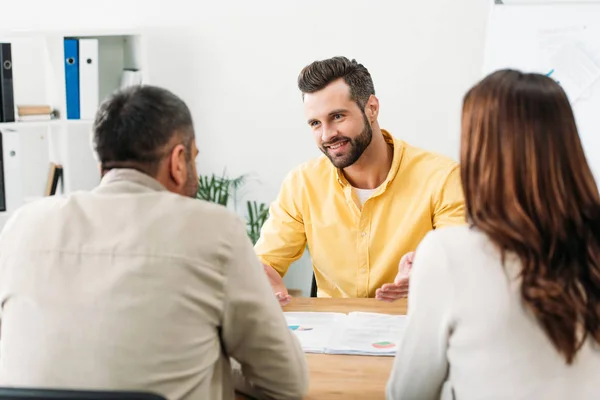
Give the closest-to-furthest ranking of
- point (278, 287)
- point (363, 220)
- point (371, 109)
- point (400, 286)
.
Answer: point (400, 286) < point (278, 287) < point (363, 220) < point (371, 109)

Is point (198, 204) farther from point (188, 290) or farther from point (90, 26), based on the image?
point (90, 26)

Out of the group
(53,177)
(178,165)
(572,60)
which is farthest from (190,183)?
(53,177)

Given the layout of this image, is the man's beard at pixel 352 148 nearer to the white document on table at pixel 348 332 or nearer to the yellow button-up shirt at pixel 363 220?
the yellow button-up shirt at pixel 363 220

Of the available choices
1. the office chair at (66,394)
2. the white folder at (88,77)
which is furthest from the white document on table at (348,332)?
the white folder at (88,77)

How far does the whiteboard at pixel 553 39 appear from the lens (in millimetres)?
3098

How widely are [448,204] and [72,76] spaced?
190 centimetres

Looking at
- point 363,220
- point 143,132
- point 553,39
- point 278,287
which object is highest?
point 553,39

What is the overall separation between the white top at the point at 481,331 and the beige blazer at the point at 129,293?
0.27m

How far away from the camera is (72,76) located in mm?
3449

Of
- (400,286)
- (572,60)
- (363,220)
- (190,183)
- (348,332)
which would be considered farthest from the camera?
(572,60)

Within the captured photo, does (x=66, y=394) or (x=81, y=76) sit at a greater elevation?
(x=81, y=76)

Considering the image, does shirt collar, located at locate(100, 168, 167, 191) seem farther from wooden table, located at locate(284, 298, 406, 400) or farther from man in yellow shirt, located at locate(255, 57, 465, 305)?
man in yellow shirt, located at locate(255, 57, 465, 305)

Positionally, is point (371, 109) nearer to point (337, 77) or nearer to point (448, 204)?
point (337, 77)

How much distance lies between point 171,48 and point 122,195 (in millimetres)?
2540
